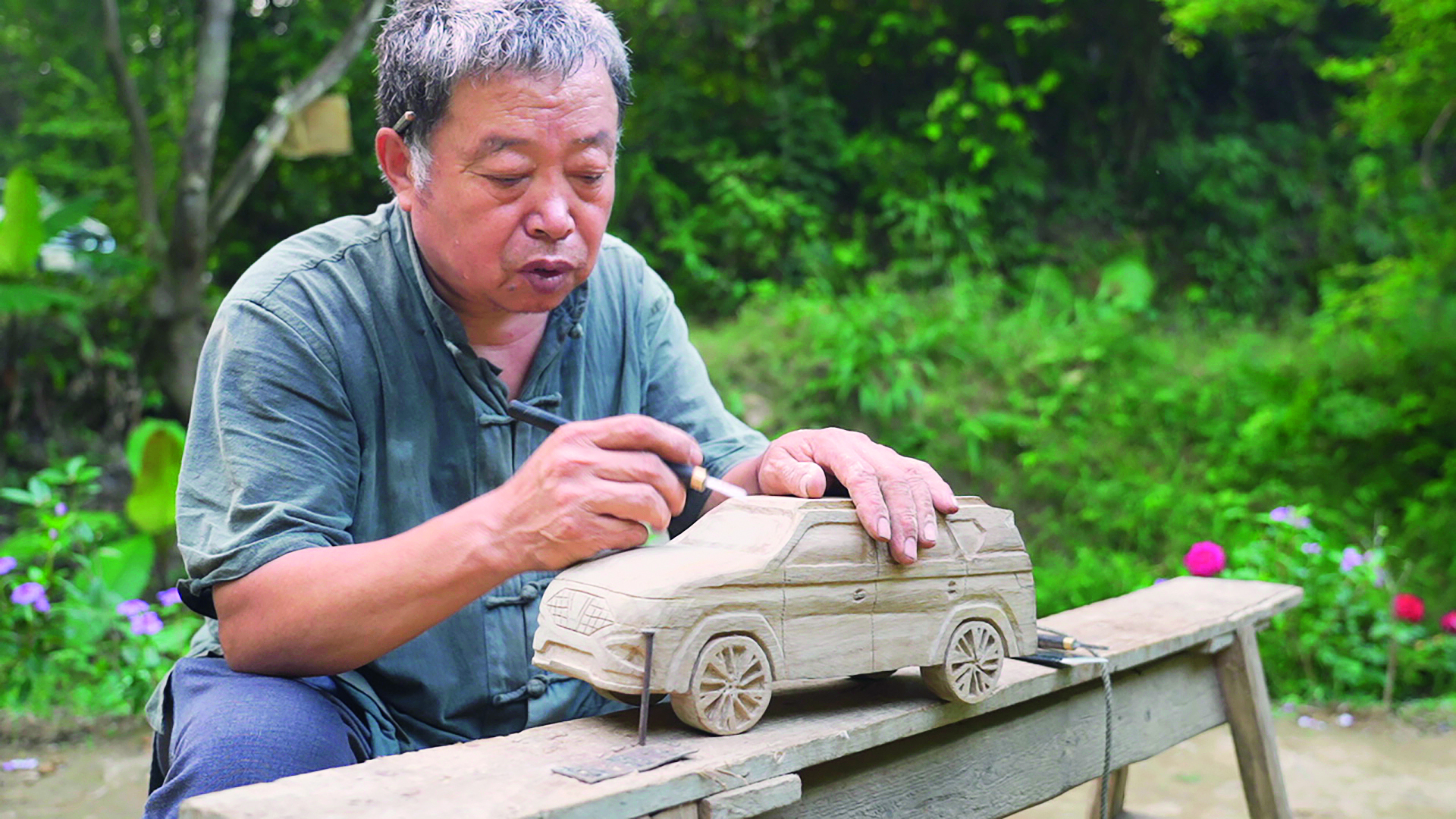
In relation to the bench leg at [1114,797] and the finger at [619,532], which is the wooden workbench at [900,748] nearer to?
the finger at [619,532]

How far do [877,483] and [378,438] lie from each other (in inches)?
32.7

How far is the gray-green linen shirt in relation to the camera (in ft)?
5.63

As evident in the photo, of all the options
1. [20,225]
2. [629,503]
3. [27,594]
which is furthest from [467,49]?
[20,225]

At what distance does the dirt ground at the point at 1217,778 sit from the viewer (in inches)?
140

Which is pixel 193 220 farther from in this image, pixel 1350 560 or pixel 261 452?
pixel 1350 560

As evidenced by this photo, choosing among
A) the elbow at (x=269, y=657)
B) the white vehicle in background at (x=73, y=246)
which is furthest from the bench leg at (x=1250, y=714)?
the white vehicle in background at (x=73, y=246)

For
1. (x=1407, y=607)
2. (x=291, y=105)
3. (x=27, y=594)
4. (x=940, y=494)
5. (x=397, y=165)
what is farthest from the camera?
(x=291, y=105)

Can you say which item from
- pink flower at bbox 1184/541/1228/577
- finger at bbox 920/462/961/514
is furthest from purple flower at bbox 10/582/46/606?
pink flower at bbox 1184/541/1228/577

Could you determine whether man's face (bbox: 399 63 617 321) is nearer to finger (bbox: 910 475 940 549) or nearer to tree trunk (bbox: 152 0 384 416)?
finger (bbox: 910 475 940 549)

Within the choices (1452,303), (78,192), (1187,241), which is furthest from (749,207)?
(78,192)

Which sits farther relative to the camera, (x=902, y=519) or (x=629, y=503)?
(x=902, y=519)

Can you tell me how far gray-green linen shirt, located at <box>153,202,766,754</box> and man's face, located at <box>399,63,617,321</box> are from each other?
0.49ft

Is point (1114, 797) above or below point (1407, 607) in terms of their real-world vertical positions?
below

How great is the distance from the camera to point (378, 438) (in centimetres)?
193
